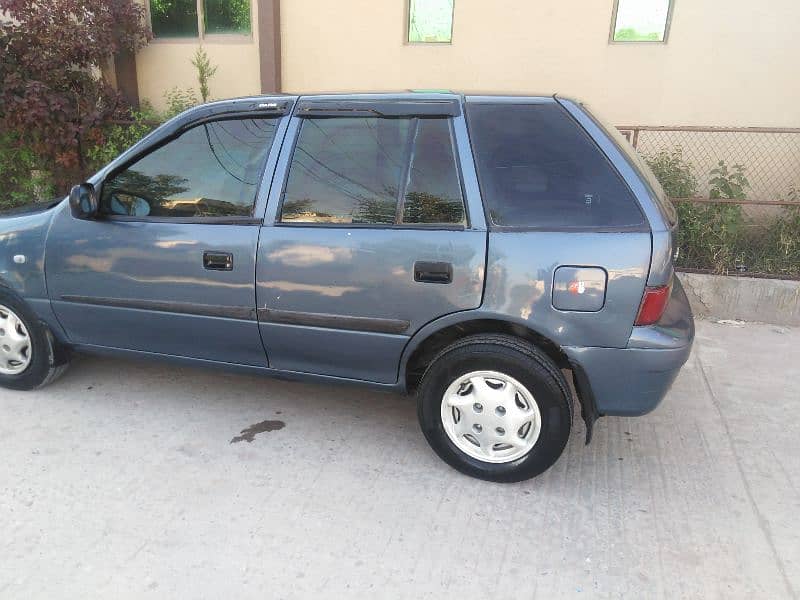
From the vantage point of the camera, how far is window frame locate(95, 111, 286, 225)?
9.82ft

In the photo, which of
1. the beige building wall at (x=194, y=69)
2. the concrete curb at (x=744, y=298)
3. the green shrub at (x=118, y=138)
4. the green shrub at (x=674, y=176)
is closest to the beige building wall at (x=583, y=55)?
the beige building wall at (x=194, y=69)

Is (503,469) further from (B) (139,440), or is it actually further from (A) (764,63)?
(A) (764,63)

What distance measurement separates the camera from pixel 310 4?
22.5 ft

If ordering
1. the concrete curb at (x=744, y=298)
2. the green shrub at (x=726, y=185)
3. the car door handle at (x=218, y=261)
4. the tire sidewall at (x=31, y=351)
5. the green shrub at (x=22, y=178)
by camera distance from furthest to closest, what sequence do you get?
the green shrub at (x=22, y=178), the green shrub at (x=726, y=185), the concrete curb at (x=744, y=298), the tire sidewall at (x=31, y=351), the car door handle at (x=218, y=261)

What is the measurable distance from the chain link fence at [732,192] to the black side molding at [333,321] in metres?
3.64

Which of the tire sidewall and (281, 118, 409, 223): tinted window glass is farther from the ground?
(281, 118, 409, 223): tinted window glass

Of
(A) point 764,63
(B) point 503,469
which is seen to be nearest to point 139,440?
(B) point 503,469

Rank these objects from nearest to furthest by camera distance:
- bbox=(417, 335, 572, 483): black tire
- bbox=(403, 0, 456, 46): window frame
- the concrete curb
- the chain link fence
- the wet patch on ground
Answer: bbox=(417, 335, 572, 483): black tire
the wet patch on ground
the concrete curb
the chain link fence
bbox=(403, 0, 456, 46): window frame

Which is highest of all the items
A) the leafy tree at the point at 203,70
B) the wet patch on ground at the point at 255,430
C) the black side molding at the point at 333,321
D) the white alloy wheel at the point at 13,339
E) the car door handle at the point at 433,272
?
the leafy tree at the point at 203,70

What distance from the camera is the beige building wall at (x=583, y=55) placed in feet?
19.7

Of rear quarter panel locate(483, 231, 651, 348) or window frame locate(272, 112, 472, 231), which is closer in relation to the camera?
rear quarter panel locate(483, 231, 651, 348)

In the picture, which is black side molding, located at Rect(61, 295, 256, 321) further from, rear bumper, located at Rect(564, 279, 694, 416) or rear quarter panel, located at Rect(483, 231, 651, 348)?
rear bumper, located at Rect(564, 279, 694, 416)

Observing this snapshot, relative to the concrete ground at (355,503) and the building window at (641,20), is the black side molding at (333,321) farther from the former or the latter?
the building window at (641,20)

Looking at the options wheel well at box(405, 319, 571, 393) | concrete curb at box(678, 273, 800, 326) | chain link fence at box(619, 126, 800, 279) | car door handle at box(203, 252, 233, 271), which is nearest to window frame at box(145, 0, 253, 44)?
chain link fence at box(619, 126, 800, 279)
